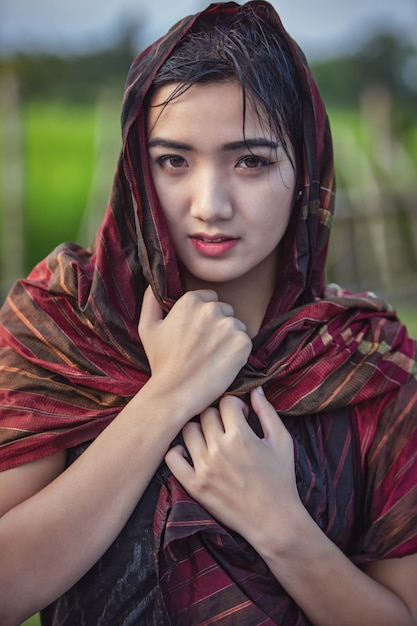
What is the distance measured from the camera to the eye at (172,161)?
1.74m

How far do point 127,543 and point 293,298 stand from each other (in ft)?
2.41

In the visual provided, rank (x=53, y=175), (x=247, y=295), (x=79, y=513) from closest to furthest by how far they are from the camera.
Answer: (x=79, y=513) < (x=247, y=295) < (x=53, y=175)

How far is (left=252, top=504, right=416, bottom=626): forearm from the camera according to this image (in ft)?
5.44

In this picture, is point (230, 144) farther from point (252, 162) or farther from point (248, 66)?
point (248, 66)

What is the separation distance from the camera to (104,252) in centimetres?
190

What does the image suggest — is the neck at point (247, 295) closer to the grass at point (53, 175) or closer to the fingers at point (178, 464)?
the fingers at point (178, 464)

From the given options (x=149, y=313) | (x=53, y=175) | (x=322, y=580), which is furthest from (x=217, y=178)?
(x=53, y=175)

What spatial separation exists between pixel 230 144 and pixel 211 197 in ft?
0.42

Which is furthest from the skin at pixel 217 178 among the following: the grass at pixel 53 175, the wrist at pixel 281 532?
the grass at pixel 53 175

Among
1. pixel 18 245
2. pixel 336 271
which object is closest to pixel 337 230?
pixel 336 271

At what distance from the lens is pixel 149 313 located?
6.04ft

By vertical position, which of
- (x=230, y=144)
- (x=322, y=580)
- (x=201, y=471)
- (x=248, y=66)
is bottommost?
(x=322, y=580)

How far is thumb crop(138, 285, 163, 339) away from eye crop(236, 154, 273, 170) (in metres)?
0.38

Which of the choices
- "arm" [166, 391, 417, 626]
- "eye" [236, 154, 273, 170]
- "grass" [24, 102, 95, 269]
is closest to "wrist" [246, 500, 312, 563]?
"arm" [166, 391, 417, 626]
